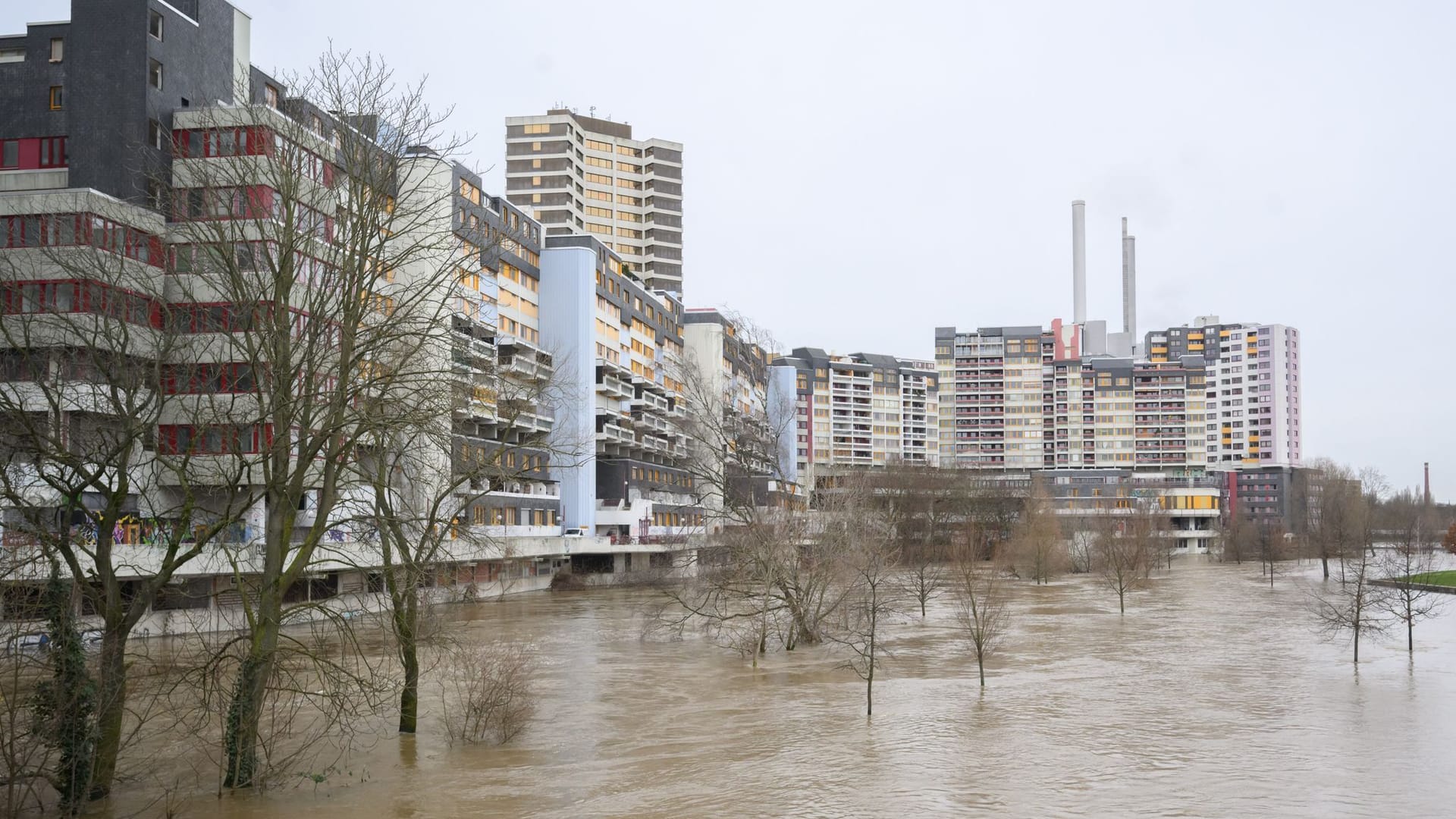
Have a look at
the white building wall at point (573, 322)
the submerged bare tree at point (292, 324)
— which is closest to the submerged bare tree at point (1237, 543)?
the white building wall at point (573, 322)

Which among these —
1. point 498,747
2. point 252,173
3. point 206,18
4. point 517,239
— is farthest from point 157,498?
point 517,239

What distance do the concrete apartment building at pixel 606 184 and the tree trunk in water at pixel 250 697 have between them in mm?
143183

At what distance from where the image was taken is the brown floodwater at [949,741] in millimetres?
23906

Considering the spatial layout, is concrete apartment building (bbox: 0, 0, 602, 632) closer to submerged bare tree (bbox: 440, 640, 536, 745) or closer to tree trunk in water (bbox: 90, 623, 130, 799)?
submerged bare tree (bbox: 440, 640, 536, 745)

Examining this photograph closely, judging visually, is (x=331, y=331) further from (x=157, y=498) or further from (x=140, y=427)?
(x=157, y=498)

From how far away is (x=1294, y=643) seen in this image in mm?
52562

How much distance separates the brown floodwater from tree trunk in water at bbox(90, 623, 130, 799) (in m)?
2.01

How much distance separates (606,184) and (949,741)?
150 metres

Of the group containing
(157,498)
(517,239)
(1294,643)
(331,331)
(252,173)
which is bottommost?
(1294,643)

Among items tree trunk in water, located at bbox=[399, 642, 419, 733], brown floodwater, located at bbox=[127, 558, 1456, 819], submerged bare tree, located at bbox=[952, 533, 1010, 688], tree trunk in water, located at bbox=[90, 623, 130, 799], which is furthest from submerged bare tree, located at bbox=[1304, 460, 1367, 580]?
tree trunk in water, located at bbox=[90, 623, 130, 799]

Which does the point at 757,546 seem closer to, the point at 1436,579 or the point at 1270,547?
the point at 1436,579

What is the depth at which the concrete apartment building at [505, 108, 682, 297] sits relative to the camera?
16488 cm

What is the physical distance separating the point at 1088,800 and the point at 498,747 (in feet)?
44.3

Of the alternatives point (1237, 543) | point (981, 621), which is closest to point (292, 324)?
point (981, 621)
